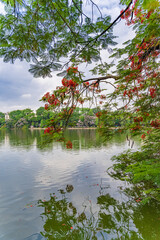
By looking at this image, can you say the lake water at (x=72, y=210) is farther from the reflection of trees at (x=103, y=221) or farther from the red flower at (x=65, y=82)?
the red flower at (x=65, y=82)

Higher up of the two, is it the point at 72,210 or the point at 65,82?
the point at 65,82

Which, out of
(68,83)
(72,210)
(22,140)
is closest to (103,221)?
(72,210)

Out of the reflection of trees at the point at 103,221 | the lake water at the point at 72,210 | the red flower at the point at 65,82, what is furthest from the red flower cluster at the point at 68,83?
the reflection of trees at the point at 103,221

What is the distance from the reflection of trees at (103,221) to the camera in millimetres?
3363

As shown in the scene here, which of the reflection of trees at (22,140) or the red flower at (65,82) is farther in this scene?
the reflection of trees at (22,140)

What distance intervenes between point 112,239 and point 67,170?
19.0 ft

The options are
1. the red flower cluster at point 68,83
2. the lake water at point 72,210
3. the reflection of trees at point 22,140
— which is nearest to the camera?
the lake water at point 72,210

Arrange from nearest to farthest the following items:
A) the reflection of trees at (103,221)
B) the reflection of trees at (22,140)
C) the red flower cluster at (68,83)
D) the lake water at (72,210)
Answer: the reflection of trees at (103,221), the lake water at (72,210), the red flower cluster at (68,83), the reflection of trees at (22,140)

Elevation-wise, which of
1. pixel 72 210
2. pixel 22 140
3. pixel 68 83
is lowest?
pixel 72 210

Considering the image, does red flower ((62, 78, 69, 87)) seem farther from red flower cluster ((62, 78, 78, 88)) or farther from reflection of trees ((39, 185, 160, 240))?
reflection of trees ((39, 185, 160, 240))

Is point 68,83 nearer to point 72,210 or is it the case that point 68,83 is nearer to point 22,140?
point 72,210

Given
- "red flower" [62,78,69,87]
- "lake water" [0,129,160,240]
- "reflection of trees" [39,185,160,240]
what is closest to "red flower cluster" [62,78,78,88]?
"red flower" [62,78,69,87]

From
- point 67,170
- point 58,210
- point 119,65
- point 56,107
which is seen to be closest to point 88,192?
point 58,210

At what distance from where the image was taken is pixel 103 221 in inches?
153
